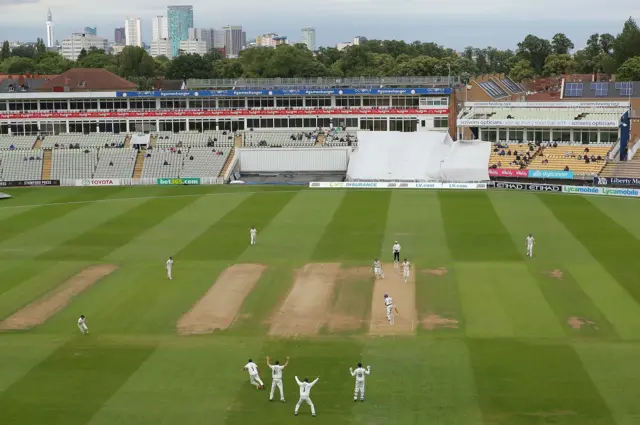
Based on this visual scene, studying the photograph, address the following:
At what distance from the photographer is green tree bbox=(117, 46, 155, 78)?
122463mm

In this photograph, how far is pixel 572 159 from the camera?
2387 inches

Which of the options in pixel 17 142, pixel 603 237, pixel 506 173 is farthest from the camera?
pixel 17 142

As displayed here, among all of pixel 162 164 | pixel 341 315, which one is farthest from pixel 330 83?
pixel 341 315

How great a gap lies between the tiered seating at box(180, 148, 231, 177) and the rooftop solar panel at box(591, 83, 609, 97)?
32.8 meters

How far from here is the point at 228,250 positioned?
1556 inches

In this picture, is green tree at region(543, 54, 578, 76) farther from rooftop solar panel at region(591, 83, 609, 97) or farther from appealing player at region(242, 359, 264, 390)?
appealing player at region(242, 359, 264, 390)

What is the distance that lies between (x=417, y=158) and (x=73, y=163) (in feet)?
84.0

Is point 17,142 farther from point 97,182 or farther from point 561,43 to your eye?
point 561,43

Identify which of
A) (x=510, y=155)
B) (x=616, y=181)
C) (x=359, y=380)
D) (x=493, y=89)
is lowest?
(x=359, y=380)

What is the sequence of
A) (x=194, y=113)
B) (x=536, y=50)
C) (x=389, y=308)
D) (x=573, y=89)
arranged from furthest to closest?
(x=536, y=50)
(x=573, y=89)
(x=194, y=113)
(x=389, y=308)

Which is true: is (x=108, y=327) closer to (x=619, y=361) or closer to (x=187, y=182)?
(x=619, y=361)

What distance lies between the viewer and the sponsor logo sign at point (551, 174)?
192 ft

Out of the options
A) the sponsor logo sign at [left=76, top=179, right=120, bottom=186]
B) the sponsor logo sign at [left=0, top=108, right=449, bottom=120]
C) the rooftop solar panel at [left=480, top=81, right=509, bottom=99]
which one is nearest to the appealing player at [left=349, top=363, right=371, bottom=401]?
the sponsor logo sign at [left=76, top=179, right=120, bottom=186]

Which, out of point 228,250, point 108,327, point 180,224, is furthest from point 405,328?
point 180,224
